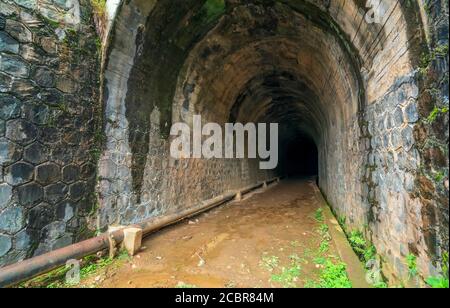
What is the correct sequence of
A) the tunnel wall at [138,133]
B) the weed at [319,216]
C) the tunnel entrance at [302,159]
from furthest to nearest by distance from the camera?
1. the tunnel entrance at [302,159]
2. the weed at [319,216]
3. the tunnel wall at [138,133]

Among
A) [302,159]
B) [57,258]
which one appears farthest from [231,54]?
[302,159]

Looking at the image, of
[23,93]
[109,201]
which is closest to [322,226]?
[109,201]

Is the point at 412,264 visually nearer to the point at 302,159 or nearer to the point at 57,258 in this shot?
the point at 57,258

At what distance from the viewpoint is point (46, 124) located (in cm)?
383

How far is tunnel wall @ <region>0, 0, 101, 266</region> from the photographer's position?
134 inches

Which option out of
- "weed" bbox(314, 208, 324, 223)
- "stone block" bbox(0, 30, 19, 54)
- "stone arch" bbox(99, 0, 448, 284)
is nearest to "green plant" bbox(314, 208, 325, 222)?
"weed" bbox(314, 208, 324, 223)

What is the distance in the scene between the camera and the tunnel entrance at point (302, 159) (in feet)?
82.6

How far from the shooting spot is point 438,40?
2037 mm

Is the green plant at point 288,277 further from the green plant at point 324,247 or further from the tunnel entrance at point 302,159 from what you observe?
the tunnel entrance at point 302,159

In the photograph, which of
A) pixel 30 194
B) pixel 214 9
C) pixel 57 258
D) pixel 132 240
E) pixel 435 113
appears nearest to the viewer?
pixel 435 113

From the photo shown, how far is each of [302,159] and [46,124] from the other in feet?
94.7

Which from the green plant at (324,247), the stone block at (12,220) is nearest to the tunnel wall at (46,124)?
the stone block at (12,220)

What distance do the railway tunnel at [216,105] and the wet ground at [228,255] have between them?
0.91 metres
